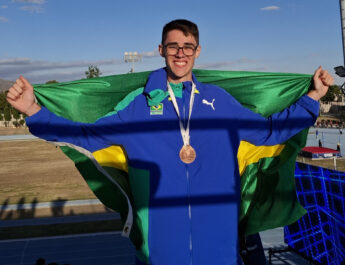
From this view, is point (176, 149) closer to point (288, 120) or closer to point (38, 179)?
point (288, 120)

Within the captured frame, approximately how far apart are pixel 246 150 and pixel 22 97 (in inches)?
51.7

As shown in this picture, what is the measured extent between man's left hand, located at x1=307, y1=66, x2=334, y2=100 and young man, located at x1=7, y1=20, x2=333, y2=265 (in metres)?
0.10

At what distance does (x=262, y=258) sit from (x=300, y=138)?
1.13 metres

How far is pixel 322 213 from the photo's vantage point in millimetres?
5812

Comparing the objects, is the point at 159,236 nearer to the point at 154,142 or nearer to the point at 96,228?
the point at 154,142

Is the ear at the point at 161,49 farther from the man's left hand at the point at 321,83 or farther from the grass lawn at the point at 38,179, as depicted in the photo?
the grass lawn at the point at 38,179

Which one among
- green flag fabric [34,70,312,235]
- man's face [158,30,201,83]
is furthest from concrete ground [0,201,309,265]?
man's face [158,30,201,83]

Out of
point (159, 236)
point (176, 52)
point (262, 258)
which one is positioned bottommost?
point (262, 258)

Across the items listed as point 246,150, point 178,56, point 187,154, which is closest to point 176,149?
point 187,154

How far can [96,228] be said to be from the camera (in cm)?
1066

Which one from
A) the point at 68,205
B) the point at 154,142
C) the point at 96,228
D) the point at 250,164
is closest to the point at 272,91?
the point at 250,164

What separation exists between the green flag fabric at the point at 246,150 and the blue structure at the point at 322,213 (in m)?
2.62

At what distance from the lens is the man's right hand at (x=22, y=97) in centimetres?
217

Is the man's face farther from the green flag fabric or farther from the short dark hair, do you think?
the green flag fabric
